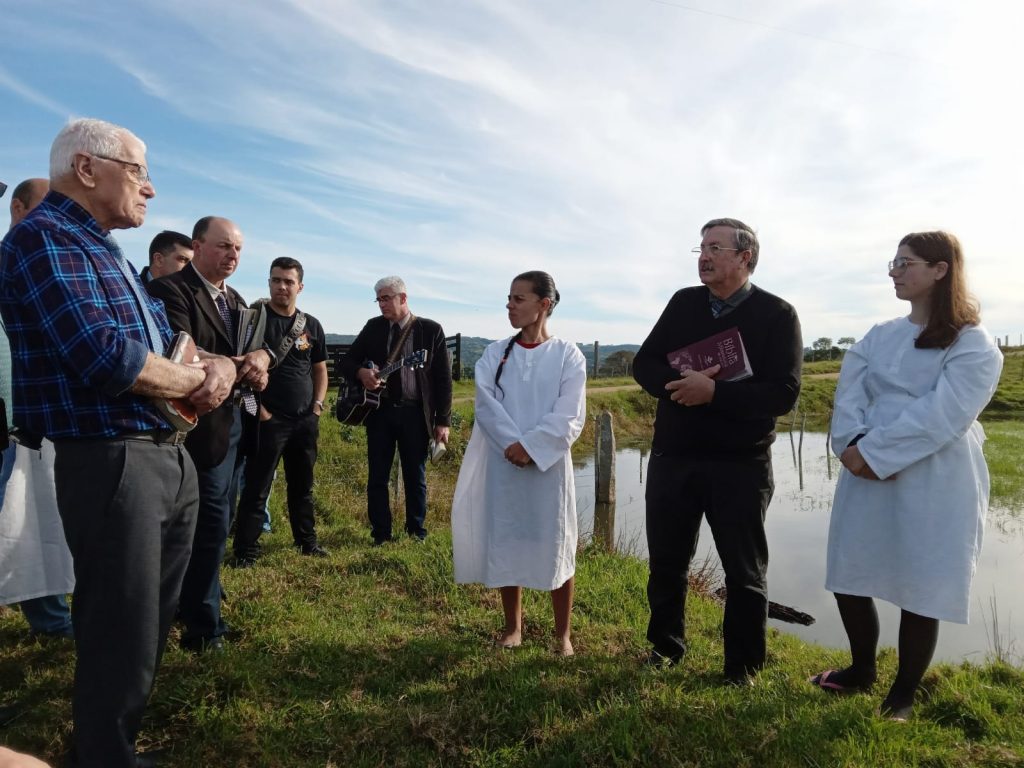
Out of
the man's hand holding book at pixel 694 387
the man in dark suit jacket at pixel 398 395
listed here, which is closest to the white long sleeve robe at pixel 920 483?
the man's hand holding book at pixel 694 387

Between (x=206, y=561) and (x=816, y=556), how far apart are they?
7.85 meters

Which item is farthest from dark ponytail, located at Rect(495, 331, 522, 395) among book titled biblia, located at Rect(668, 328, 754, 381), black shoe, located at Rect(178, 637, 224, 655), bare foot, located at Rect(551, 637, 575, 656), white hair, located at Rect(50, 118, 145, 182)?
white hair, located at Rect(50, 118, 145, 182)

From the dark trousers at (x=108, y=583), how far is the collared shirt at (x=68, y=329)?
10 centimetres

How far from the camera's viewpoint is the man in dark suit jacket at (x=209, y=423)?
335 cm

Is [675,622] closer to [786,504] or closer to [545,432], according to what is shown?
[545,432]

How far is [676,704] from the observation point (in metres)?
3.11

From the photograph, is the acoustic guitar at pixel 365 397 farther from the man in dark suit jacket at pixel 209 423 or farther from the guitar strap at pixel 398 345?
the man in dark suit jacket at pixel 209 423

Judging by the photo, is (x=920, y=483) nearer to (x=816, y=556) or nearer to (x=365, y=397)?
(x=365, y=397)

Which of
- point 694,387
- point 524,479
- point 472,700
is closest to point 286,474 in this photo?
point 524,479

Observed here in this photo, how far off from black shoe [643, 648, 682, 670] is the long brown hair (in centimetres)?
201

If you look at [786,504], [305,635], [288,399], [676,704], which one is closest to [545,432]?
[676,704]

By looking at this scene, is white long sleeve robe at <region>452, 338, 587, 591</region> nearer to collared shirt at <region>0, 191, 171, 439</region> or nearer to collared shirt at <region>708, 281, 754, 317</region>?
collared shirt at <region>708, 281, 754, 317</region>

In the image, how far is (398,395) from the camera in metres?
6.05

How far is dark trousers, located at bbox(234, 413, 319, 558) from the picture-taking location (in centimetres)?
537
